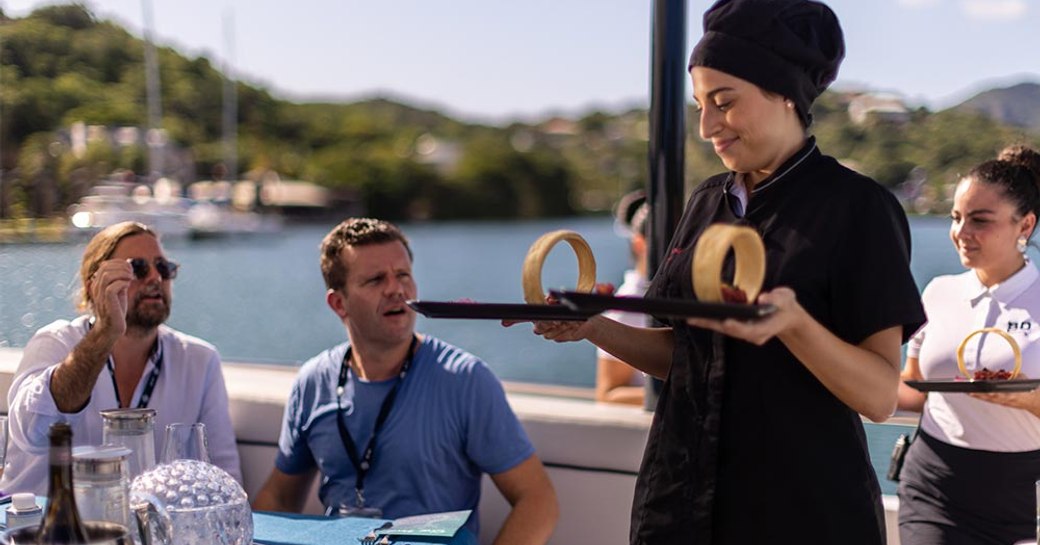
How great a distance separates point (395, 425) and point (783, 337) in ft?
4.52

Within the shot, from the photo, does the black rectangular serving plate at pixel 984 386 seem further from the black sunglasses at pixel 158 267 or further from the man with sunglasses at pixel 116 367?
the black sunglasses at pixel 158 267

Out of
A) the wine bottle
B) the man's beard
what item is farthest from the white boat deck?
the wine bottle

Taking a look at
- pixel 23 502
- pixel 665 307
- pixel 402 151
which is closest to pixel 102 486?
pixel 23 502

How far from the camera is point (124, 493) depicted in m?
1.38

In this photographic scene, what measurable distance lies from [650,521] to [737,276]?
1.40 ft

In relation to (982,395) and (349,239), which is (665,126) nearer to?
(349,239)

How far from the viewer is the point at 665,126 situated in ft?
9.48

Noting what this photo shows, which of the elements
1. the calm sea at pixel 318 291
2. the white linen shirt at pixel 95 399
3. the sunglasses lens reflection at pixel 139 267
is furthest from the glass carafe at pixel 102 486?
the calm sea at pixel 318 291

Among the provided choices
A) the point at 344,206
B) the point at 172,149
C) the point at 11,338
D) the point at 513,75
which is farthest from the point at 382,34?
the point at 11,338

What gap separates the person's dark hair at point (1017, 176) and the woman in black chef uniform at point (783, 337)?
1.15m

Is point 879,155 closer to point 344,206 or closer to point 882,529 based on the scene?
point 882,529

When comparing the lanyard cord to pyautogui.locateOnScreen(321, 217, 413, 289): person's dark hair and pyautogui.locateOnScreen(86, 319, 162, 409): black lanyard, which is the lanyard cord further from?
pyautogui.locateOnScreen(321, 217, 413, 289): person's dark hair

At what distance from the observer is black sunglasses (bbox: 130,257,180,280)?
8.73ft

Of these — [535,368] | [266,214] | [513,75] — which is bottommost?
[535,368]
